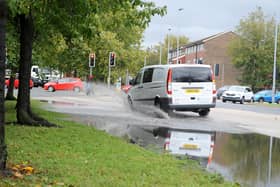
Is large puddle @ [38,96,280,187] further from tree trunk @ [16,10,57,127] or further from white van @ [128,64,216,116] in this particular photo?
white van @ [128,64,216,116]

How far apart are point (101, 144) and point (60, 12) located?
3539 millimetres

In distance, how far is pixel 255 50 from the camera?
80188 millimetres

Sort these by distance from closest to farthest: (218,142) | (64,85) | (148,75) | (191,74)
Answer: (218,142), (191,74), (148,75), (64,85)

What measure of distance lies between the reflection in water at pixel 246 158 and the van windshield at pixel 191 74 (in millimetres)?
5007

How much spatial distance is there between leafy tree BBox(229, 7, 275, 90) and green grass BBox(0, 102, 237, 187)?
7259 cm

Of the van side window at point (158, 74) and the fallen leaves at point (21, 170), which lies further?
the van side window at point (158, 74)

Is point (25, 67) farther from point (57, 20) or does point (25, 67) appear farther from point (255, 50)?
point (255, 50)

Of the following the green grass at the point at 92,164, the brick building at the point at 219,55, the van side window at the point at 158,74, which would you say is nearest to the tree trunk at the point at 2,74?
the green grass at the point at 92,164

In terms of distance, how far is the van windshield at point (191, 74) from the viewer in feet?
60.7

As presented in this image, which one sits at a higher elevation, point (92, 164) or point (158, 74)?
point (158, 74)

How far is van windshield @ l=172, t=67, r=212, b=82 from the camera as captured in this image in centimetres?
1850

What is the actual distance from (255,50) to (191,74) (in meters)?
64.0

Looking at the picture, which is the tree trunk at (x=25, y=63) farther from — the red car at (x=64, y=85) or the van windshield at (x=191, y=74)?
the red car at (x=64, y=85)

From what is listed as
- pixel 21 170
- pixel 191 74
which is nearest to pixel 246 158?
pixel 21 170
